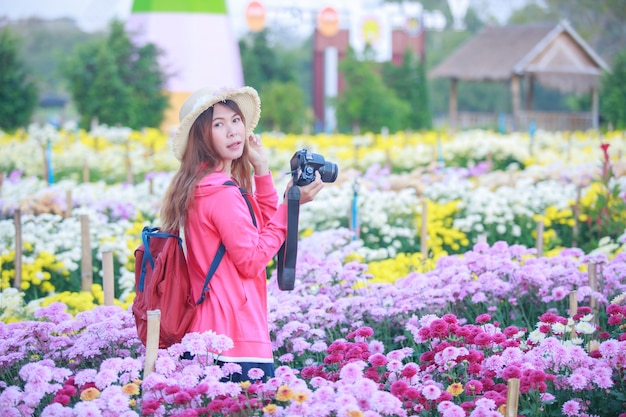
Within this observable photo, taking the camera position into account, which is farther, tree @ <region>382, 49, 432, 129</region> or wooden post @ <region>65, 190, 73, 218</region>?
tree @ <region>382, 49, 432, 129</region>

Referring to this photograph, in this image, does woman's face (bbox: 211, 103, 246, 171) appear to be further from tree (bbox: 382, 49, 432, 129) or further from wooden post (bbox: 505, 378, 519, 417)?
tree (bbox: 382, 49, 432, 129)

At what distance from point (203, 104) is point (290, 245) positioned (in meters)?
0.60

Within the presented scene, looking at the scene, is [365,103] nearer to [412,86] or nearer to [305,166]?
[412,86]

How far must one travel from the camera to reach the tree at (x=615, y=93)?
2020 centimetres

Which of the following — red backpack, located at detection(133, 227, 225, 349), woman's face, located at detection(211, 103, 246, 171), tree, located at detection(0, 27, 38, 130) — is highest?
tree, located at detection(0, 27, 38, 130)

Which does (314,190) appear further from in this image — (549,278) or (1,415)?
(549,278)

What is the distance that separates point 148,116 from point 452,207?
982cm

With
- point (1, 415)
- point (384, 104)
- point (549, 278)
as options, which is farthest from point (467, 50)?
point (1, 415)

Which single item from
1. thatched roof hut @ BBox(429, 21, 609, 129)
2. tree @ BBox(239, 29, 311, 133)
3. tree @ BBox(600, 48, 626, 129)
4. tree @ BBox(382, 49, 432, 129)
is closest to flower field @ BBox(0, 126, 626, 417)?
tree @ BBox(239, 29, 311, 133)

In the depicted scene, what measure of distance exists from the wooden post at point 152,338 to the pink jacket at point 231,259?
22 cm

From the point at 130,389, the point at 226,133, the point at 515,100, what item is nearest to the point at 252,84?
→ the point at 515,100

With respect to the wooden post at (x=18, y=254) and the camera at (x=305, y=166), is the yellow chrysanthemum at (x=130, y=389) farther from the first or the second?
the wooden post at (x=18, y=254)

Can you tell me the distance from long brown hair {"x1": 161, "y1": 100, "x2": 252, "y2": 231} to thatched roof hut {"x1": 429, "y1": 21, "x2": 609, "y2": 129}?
20667mm

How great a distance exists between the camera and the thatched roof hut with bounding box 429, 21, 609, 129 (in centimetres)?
2388
